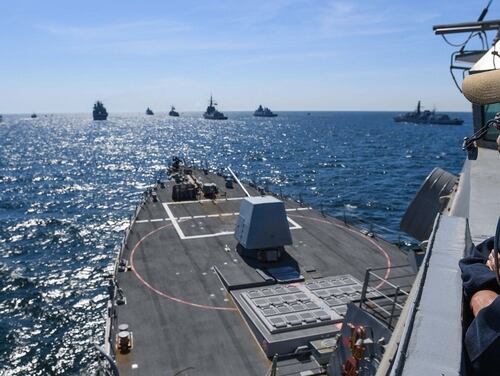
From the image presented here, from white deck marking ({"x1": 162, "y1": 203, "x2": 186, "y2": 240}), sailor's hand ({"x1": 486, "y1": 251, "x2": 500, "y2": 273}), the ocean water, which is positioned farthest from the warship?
the ocean water

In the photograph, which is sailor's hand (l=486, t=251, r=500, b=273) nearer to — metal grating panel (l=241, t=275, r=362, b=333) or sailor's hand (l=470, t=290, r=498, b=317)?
sailor's hand (l=470, t=290, r=498, b=317)

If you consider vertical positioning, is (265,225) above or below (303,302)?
above

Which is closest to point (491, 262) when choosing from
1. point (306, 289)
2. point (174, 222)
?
point (306, 289)

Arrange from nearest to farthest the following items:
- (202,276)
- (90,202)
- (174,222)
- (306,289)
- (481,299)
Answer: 1. (481,299)
2. (306,289)
3. (202,276)
4. (174,222)
5. (90,202)

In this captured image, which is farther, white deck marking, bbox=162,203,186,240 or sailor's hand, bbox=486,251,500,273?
white deck marking, bbox=162,203,186,240

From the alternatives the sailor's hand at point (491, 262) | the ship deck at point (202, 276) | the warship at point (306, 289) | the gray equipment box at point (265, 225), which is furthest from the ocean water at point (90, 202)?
the sailor's hand at point (491, 262)

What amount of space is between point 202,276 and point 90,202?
159 feet

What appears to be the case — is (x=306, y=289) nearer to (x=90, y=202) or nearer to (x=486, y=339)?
(x=486, y=339)

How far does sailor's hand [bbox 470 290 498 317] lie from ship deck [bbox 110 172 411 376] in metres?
12.6

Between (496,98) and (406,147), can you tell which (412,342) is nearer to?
(496,98)

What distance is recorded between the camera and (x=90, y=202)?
6656 cm

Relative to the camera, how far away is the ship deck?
16422 millimetres

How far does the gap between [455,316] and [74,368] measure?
2494 cm

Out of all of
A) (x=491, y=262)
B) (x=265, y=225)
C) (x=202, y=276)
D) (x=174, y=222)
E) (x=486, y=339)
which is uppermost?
(x=491, y=262)
